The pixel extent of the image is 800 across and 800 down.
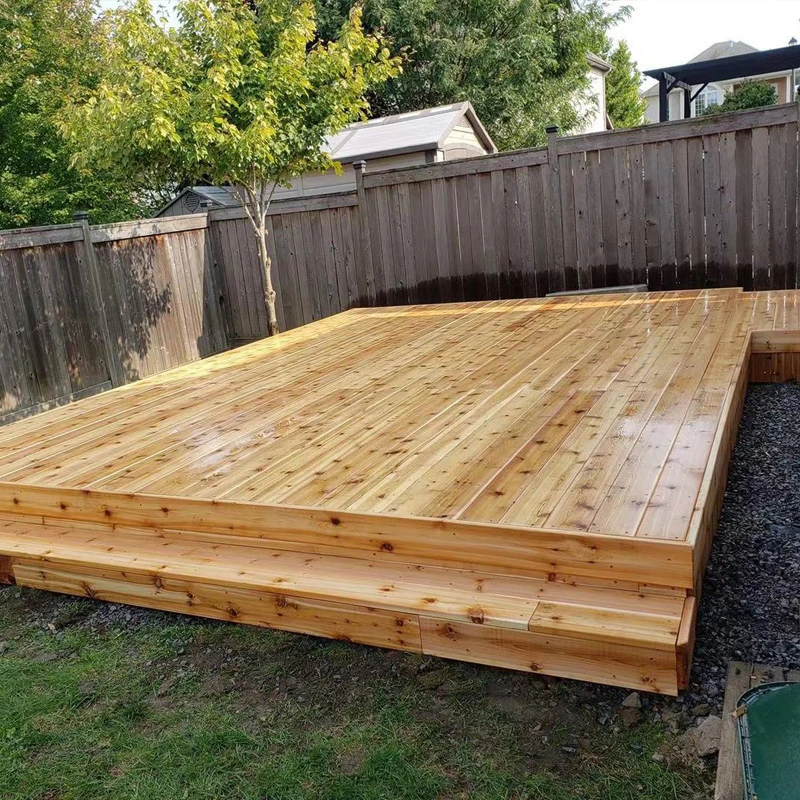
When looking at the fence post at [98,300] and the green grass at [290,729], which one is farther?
the fence post at [98,300]

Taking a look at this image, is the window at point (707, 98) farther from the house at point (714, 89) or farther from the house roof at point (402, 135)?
the house roof at point (402, 135)

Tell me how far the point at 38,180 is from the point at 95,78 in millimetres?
2017

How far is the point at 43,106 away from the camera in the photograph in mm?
10695

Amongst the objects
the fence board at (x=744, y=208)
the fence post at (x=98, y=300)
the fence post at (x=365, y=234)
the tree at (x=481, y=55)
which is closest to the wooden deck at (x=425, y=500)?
the fence board at (x=744, y=208)

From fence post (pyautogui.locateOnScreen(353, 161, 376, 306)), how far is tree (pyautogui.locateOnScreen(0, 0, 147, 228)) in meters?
5.27

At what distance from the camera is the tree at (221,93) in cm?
541

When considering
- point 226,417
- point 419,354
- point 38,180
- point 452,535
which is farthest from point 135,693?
point 38,180

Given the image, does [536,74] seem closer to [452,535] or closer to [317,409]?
[317,409]

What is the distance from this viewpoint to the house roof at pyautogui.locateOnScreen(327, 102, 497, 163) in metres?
10.3

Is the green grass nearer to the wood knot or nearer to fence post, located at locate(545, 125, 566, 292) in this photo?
the wood knot

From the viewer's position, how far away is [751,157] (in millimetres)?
5539

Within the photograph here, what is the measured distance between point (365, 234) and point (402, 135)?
14.3ft

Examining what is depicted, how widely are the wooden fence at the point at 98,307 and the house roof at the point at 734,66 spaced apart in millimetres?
6589

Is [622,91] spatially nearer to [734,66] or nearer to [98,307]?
[734,66]
